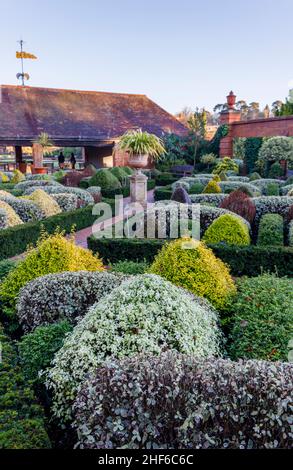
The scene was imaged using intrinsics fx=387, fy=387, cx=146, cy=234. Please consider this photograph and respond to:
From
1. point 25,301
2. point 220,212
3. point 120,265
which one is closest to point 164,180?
point 220,212

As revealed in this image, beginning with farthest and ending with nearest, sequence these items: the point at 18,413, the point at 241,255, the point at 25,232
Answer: the point at 25,232, the point at 241,255, the point at 18,413

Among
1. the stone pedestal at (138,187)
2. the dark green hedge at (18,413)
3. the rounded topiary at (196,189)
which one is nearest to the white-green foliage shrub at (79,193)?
the stone pedestal at (138,187)

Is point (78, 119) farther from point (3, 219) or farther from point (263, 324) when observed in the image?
point (263, 324)

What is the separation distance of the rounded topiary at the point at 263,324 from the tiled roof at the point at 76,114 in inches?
962

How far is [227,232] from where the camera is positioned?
25.2ft

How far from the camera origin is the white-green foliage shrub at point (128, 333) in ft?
10.1

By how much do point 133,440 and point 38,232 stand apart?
7.52 metres

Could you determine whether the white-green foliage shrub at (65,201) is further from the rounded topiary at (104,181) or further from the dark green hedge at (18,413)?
the dark green hedge at (18,413)

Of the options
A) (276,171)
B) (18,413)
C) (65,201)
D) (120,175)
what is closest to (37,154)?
(120,175)

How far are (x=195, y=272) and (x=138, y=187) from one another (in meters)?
6.87

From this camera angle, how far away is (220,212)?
29.4ft

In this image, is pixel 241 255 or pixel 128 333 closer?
pixel 128 333

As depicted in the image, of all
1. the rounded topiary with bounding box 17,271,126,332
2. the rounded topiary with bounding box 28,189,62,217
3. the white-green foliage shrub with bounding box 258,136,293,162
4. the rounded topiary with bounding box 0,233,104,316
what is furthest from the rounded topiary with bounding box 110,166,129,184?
the rounded topiary with bounding box 17,271,126,332
